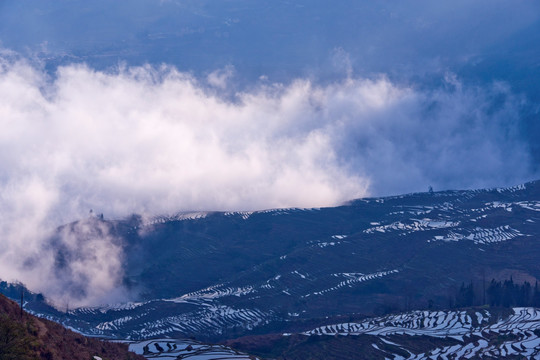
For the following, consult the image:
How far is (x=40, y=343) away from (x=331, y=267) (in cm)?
8029

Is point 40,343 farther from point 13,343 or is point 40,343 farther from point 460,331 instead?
point 460,331

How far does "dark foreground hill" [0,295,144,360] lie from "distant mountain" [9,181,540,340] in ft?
132

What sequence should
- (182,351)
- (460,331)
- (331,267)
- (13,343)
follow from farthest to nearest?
(331,267), (460,331), (182,351), (13,343)

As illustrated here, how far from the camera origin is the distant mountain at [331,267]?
119000 millimetres

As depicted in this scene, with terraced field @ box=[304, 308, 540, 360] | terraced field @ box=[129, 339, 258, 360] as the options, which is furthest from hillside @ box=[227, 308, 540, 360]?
terraced field @ box=[129, 339, 258, 360]

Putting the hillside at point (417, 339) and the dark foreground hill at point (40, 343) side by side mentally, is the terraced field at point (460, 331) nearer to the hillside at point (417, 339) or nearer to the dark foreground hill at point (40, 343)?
the hillside at point (417, 339)

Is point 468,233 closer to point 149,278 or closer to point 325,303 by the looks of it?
point 325,303

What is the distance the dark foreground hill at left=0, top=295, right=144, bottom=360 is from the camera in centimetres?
5461

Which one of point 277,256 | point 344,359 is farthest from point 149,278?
point 344,359

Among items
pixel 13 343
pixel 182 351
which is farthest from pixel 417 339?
pixel 13 343

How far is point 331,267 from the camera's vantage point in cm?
13700

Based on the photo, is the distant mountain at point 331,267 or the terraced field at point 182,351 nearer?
the terraced field at point 182,351

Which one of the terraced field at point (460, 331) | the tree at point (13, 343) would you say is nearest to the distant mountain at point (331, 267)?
the terraced field at point (460, 331)

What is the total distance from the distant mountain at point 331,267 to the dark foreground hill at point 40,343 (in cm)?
4025
